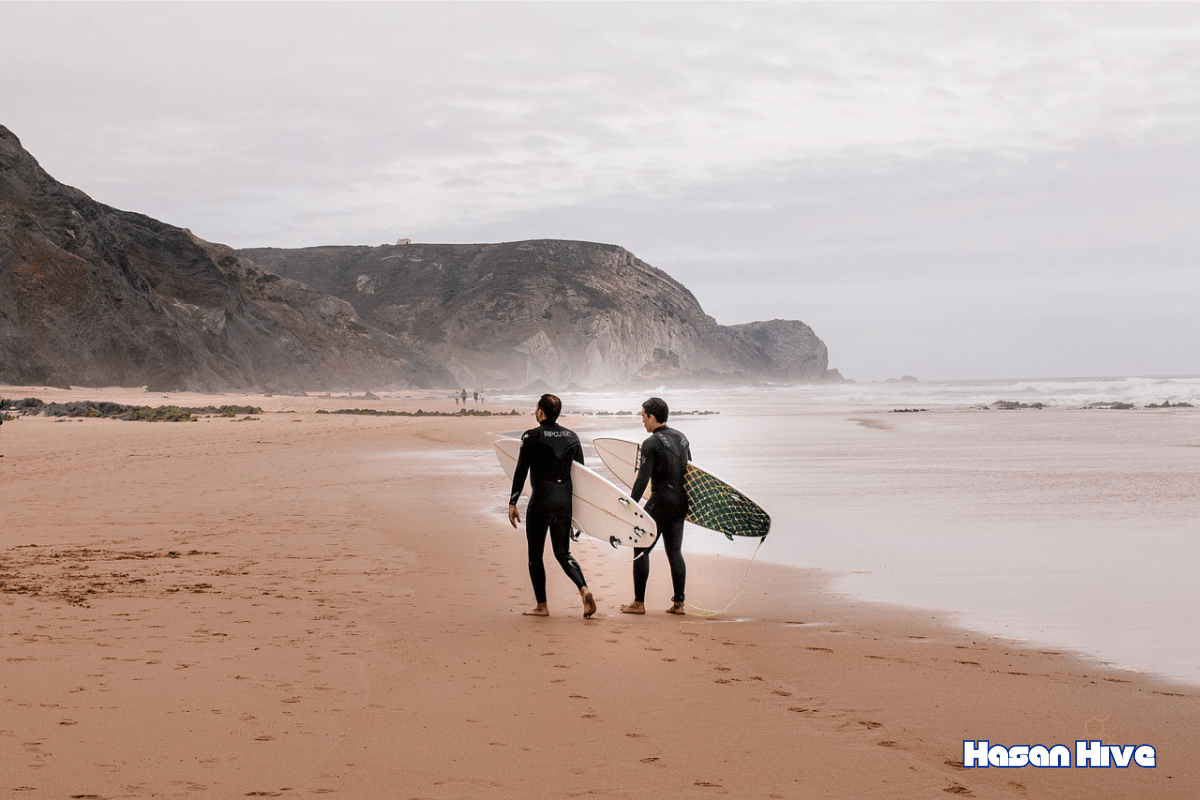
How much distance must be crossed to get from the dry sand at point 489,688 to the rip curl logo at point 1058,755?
0.07 metres

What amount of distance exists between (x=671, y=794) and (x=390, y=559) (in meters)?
6.29

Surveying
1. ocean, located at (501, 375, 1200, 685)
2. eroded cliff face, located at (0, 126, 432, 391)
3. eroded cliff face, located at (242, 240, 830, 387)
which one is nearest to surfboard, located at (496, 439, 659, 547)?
ocean, located at (501, 375, 1200, 685)

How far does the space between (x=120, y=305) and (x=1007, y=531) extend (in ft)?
203

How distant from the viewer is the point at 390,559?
9.77 m

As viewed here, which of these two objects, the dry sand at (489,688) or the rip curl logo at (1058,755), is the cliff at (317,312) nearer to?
the dry sand at (489,688)

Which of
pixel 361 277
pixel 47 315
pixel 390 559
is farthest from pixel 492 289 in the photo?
pixel 390 559

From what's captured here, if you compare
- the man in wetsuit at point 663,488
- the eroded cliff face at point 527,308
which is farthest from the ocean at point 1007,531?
the eroded cliff face at point 527,308

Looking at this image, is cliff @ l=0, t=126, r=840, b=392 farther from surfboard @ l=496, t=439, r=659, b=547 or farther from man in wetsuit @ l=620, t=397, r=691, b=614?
man in wetsuit @ l=620, t=397, r=691, b=614

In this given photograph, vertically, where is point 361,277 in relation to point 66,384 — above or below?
above

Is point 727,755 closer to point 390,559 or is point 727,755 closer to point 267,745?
point 267,745

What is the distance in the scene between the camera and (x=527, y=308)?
157250 mm

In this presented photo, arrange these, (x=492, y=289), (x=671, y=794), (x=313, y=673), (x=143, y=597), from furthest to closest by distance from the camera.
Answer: (x=492, y=289) < (x=143, y=597) < (x=313, y=673) < (x=671, y=794)

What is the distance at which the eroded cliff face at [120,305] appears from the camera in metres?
55.9

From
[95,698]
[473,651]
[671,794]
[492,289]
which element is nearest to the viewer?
[671,794]
